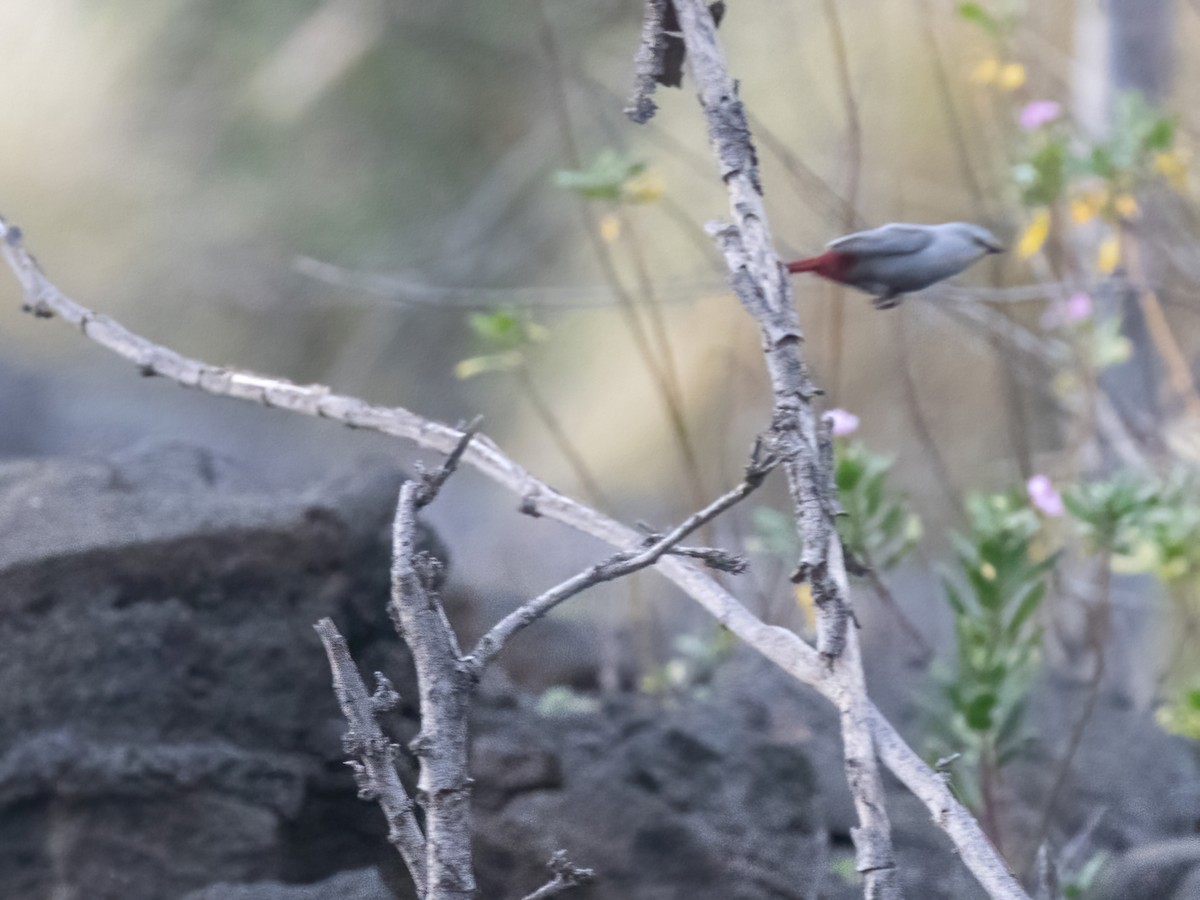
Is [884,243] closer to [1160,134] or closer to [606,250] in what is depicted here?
[1160,134]

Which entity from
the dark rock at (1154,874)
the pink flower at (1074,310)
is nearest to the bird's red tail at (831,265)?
the dark rock at (1154,874)

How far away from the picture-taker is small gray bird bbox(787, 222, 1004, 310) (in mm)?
950

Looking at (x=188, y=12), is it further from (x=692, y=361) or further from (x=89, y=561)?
(x=89, y=561)

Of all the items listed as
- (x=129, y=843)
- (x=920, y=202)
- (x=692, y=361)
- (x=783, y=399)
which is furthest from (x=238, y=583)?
(x=920, y=202)

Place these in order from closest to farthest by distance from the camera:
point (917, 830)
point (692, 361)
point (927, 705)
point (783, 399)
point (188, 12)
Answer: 1. point (783, 399)
2. point (917, 830)
3. point (927, 705)
4. point (188, 12)
5. point (692, 361)

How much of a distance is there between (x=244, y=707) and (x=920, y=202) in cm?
225

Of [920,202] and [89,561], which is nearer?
[89,561]

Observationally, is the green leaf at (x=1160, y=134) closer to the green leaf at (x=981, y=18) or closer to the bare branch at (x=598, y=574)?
the green leaf at (x=981, y=18)

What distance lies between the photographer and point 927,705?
1.78 meters

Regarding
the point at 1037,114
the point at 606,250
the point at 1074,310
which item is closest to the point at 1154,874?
the point at 1074,310

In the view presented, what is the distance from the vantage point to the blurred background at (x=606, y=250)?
2.32m

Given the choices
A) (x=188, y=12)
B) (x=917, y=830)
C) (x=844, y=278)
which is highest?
(x=188, y=12)

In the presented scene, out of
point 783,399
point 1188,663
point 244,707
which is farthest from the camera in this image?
point 1188,663

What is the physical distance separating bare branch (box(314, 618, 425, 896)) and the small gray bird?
18.5 inches
